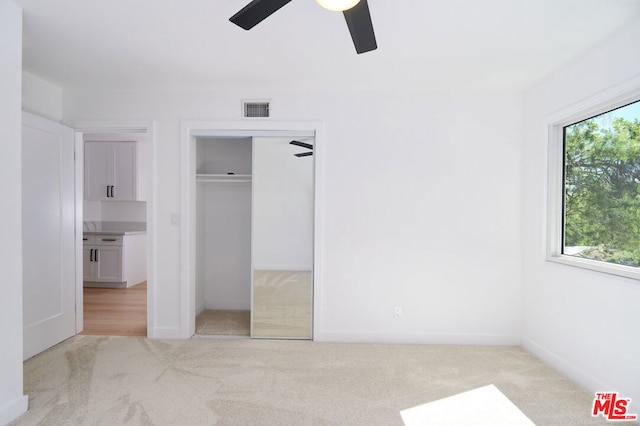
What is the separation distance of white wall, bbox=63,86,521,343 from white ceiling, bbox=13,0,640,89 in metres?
0.20

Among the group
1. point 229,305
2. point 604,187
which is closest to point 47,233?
point 229,305

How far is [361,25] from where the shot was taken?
1.78 m

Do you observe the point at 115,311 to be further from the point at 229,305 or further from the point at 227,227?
the point at 227,227

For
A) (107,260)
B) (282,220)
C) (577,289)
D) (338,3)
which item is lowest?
(107,260)

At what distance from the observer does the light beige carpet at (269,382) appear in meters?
2.21

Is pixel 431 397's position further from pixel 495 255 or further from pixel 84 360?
pixel 84 360

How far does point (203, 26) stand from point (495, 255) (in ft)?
10.4

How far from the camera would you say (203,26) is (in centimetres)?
232

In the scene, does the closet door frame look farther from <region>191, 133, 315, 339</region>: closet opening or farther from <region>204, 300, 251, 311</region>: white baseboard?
<region>204, 300, 251, 311</region>: white baseboard

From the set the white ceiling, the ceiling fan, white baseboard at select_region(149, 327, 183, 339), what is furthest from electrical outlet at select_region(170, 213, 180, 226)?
the ceiling fan

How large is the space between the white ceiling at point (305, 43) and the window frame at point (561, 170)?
1.34 feet

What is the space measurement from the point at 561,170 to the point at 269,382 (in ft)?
9.59
